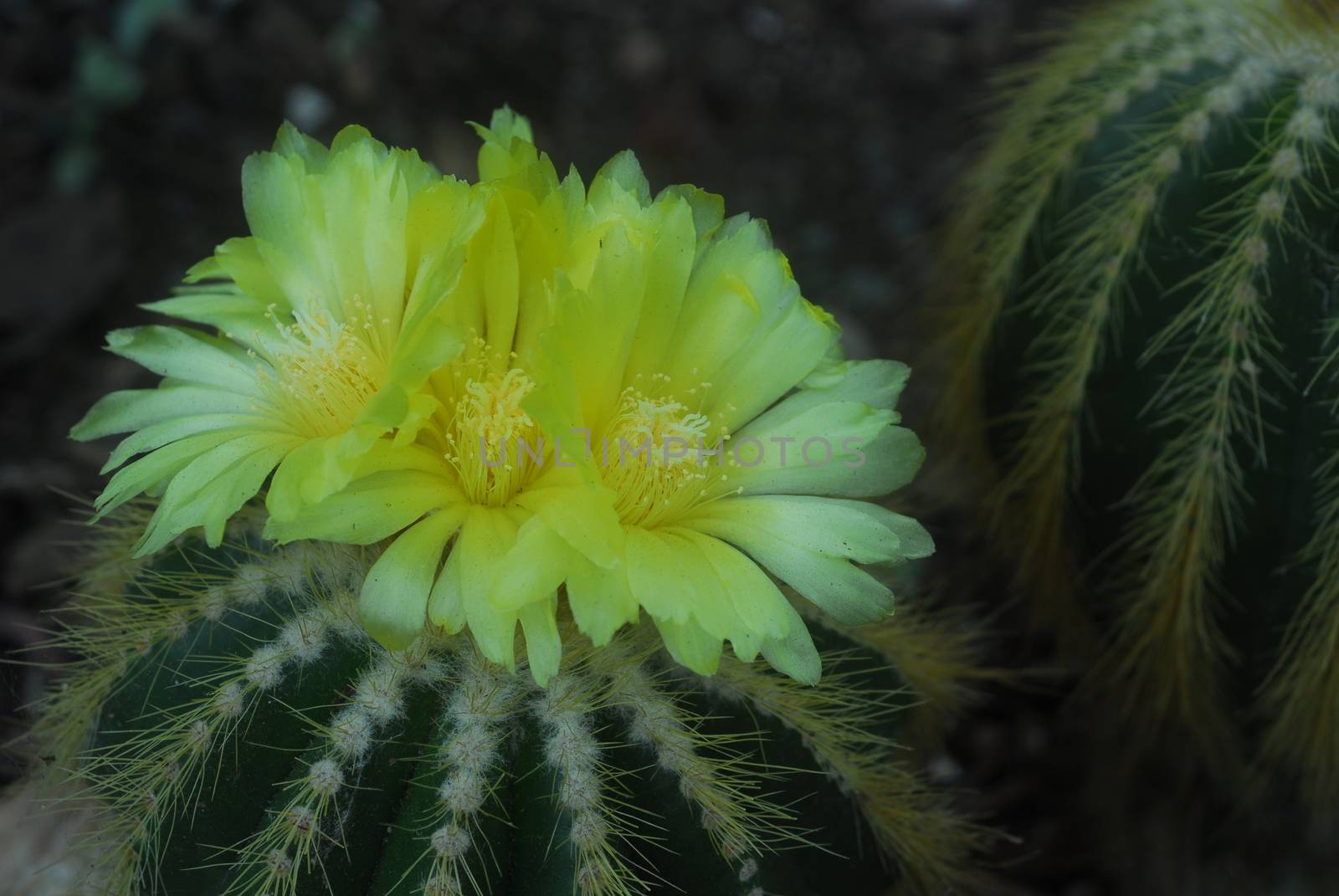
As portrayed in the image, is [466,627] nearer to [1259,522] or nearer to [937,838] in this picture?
[937,838]

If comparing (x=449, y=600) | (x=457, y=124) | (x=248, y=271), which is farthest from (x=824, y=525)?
(x=457, y=124)

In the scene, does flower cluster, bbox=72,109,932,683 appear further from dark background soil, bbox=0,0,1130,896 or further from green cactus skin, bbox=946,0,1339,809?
dark background soil, bbox=0,0,1130,896

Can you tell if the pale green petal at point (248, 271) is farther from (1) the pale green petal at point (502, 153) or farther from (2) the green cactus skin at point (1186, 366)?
(2) the green cactus skin at point (1186, 366)

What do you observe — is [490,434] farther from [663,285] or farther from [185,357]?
[185,357]

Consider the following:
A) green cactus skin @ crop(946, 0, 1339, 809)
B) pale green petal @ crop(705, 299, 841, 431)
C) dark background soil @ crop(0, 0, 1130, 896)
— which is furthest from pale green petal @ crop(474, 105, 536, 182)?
dark background soil @ crop(0, 0, 1130, 896)

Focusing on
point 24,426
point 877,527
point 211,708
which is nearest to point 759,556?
point 877,527

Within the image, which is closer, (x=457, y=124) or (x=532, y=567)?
(x=532, y=567)

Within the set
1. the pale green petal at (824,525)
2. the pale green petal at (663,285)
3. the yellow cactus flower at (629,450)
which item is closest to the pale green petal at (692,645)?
the yellow cactus flower at (629,450)
